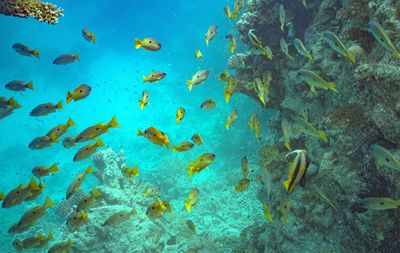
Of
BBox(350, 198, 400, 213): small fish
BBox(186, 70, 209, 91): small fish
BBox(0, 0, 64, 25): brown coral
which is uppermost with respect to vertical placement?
BBox(0, 0, 64, 25): brown coral

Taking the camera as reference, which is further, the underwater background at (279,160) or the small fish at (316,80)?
the underwater background at (279,160)

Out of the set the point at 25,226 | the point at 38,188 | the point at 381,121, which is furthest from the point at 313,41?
the point at 25,226

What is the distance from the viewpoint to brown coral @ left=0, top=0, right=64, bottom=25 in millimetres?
4463

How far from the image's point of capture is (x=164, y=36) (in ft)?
170

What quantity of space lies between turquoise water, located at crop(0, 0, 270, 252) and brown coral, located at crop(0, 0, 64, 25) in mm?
6543

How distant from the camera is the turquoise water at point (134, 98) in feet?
56.1

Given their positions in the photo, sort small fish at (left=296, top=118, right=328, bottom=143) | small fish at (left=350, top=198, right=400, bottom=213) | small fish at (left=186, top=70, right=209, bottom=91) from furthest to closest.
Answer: small fish at (left=186, top=70, right=209, bottom=91), small fish at (left=296, top=118, right=328, bottom=143), small fish at (left=350, top=198, right=400, bottom=213)

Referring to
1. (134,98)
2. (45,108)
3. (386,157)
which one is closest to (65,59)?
(45,108)

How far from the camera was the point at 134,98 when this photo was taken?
55750 mm

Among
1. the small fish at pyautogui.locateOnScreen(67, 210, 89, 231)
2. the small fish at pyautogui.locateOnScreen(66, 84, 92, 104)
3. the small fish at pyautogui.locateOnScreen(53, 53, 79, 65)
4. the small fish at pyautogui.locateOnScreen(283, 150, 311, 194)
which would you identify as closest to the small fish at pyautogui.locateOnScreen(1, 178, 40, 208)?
the small fish at pyautogui.locateOnScreen(67, 210, 89, 231)

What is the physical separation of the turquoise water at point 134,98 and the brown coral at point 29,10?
258 inches

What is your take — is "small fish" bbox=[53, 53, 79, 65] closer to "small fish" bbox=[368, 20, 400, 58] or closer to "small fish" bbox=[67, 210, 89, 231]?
"small fish" bbox=[67, 210, 89, 231]

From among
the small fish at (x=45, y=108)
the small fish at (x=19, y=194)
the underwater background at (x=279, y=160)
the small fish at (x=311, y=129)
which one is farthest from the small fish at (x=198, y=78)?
the small fish at (x=19, y=194)

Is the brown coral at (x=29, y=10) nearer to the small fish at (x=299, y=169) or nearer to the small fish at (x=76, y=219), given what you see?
the small fish at (x=76, y=219)
